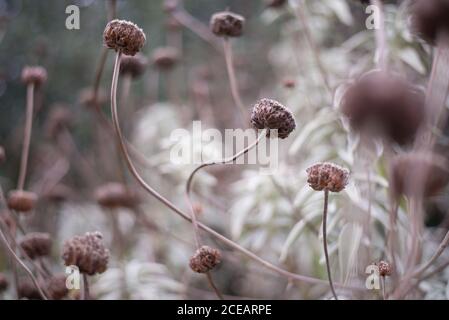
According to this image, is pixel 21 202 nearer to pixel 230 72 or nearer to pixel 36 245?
pixel 36 245

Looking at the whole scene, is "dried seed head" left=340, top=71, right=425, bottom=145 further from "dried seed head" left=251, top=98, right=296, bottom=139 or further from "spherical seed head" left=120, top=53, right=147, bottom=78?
"spherical seed head" left=120, top=53, right=147, bottom=78

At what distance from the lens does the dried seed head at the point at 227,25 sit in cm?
60

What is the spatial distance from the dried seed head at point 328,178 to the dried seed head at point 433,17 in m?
0.14

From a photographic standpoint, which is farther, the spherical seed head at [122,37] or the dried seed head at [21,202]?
the dried seed head at [21,202]

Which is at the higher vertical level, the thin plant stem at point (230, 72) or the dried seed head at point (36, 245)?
the thin plant stem at point (230, 72)

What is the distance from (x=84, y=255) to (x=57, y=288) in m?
0.17

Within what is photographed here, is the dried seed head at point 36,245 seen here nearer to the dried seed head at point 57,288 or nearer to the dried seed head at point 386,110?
the dried seed head at point 57,288

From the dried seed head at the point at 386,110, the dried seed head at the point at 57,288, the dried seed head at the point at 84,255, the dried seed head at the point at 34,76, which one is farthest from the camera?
the dried seed head at the point at 34,76

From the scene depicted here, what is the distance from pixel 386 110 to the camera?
305 mm

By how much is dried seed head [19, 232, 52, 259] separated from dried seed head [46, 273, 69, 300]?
4cm

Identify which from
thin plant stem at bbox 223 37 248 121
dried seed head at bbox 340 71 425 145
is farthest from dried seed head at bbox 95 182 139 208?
dried seed head at bbox 340 71 425 145

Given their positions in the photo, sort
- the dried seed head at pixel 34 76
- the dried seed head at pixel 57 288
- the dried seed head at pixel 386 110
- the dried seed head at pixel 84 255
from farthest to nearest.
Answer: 1. the dried seed head at pixel 34 76
2. the dried seed head at pixel 57 288
3. the dried seed head at pixel 84 255
4. the dried seed head at pixel 386 110

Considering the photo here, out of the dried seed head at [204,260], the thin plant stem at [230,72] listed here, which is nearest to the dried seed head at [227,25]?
the thin plant stem at [230,72]

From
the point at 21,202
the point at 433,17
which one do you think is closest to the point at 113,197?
the point at 21,202
